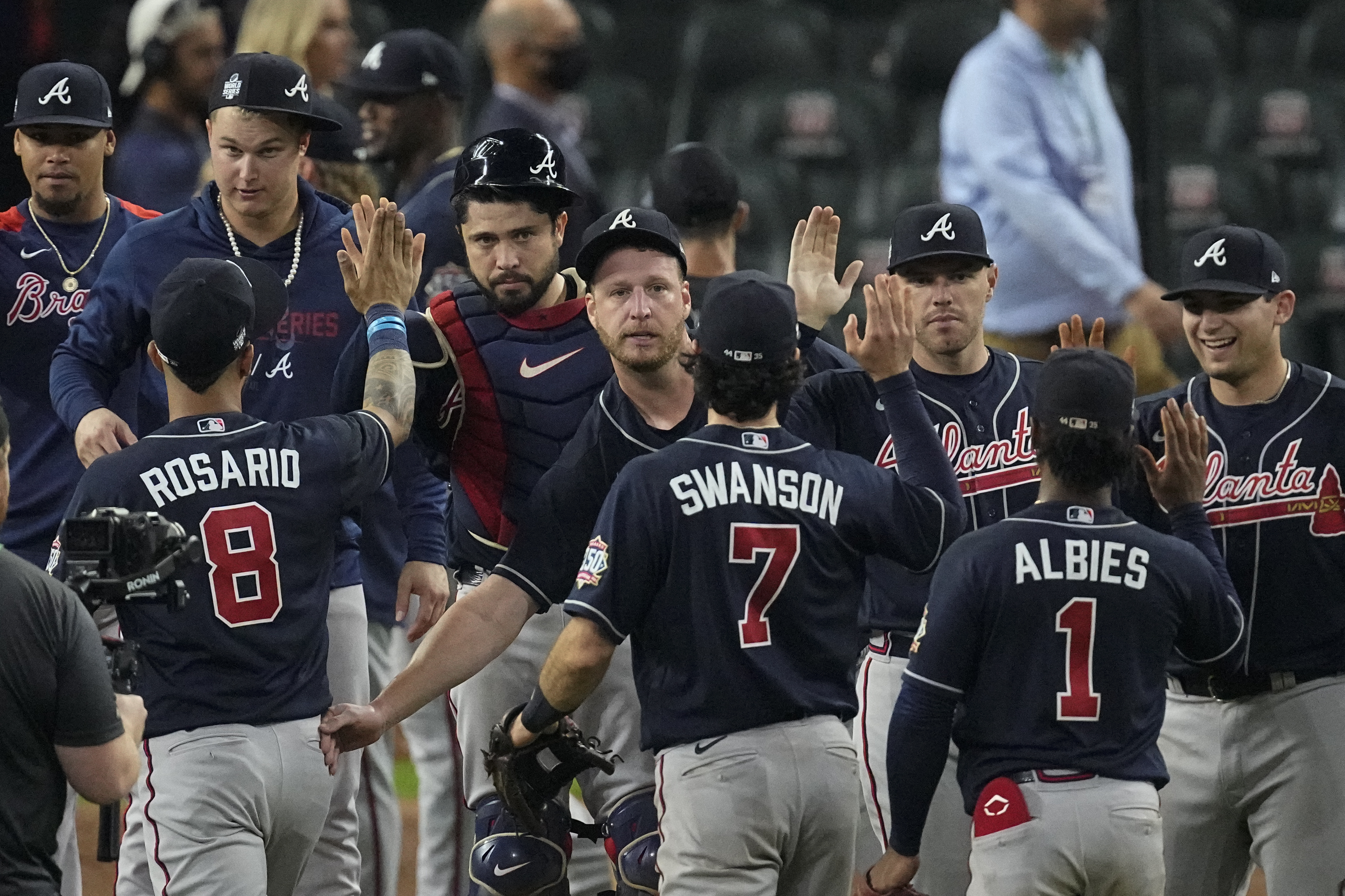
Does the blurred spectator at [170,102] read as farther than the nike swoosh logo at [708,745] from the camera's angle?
Yes

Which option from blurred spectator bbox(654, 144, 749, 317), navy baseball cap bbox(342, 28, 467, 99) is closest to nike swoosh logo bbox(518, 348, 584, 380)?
blurred spectator bbox(654, 144, 749, 317)

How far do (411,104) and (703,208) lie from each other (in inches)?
46.6

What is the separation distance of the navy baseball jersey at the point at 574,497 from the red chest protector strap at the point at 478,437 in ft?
0.86

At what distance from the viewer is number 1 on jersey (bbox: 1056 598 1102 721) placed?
356cm

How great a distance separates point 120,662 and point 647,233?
1332 mm

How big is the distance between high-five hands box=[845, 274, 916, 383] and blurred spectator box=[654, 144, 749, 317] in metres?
1.21

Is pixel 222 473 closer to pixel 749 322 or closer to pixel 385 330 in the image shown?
pixel 385 330

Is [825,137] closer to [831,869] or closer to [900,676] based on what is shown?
[900,676]

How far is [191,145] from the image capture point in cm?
727

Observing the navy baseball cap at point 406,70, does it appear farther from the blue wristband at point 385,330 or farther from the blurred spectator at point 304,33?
the blue wristband at point 385,330

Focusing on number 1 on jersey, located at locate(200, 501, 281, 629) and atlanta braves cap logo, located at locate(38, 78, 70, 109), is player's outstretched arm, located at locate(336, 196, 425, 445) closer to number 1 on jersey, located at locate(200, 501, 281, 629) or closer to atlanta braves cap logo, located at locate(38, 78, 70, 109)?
number 1 on jersey, located at locate(200, 501, 281, 629)

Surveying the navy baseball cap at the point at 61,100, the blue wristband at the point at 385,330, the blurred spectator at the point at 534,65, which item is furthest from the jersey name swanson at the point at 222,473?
the blurred spectator at the point at 534,65

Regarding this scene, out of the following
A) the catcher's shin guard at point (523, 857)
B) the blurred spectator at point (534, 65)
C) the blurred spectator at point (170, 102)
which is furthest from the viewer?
the blurred spectator at point (170, 102)

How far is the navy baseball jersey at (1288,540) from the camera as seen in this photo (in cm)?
423
